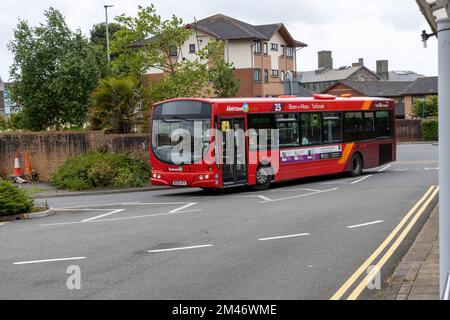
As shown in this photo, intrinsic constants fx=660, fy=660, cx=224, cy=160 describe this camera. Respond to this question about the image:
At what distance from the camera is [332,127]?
83.6ft

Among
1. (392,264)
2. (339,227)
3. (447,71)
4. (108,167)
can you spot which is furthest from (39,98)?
(447,71)

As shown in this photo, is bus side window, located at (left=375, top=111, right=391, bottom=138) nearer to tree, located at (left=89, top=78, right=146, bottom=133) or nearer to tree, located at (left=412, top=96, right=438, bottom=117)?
tree, located at (left=89, top=78, right=146, bottom=133)

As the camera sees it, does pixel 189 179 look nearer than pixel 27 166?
Yes

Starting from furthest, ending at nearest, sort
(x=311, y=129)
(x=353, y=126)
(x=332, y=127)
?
(x=353, y=126)
(x=332, y=127)
(x=311, y=129)

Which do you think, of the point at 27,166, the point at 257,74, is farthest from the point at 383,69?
the point at 27,166

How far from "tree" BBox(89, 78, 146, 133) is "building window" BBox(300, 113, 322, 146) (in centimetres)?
824

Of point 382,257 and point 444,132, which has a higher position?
point 444,132

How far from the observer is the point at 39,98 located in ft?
117

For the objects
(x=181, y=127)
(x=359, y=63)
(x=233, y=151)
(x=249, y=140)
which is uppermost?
(x=359, y=63)

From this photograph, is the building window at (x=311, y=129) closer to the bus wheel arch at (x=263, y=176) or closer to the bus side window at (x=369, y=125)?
the bus wheel arch at (x=263, y=176)

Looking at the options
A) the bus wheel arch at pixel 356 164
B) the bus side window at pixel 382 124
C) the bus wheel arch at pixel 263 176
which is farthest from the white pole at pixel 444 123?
the bus side window at pixel 382 124

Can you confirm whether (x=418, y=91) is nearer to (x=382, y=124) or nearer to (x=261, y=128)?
(x=382, y=124)

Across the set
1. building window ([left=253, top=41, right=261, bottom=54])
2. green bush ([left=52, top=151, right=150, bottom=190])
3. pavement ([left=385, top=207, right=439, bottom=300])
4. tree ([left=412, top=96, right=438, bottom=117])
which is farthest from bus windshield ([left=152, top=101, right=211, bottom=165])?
tree ([left=412, top=96, right=438, bottom=117])

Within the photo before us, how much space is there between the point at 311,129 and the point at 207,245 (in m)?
13.4
